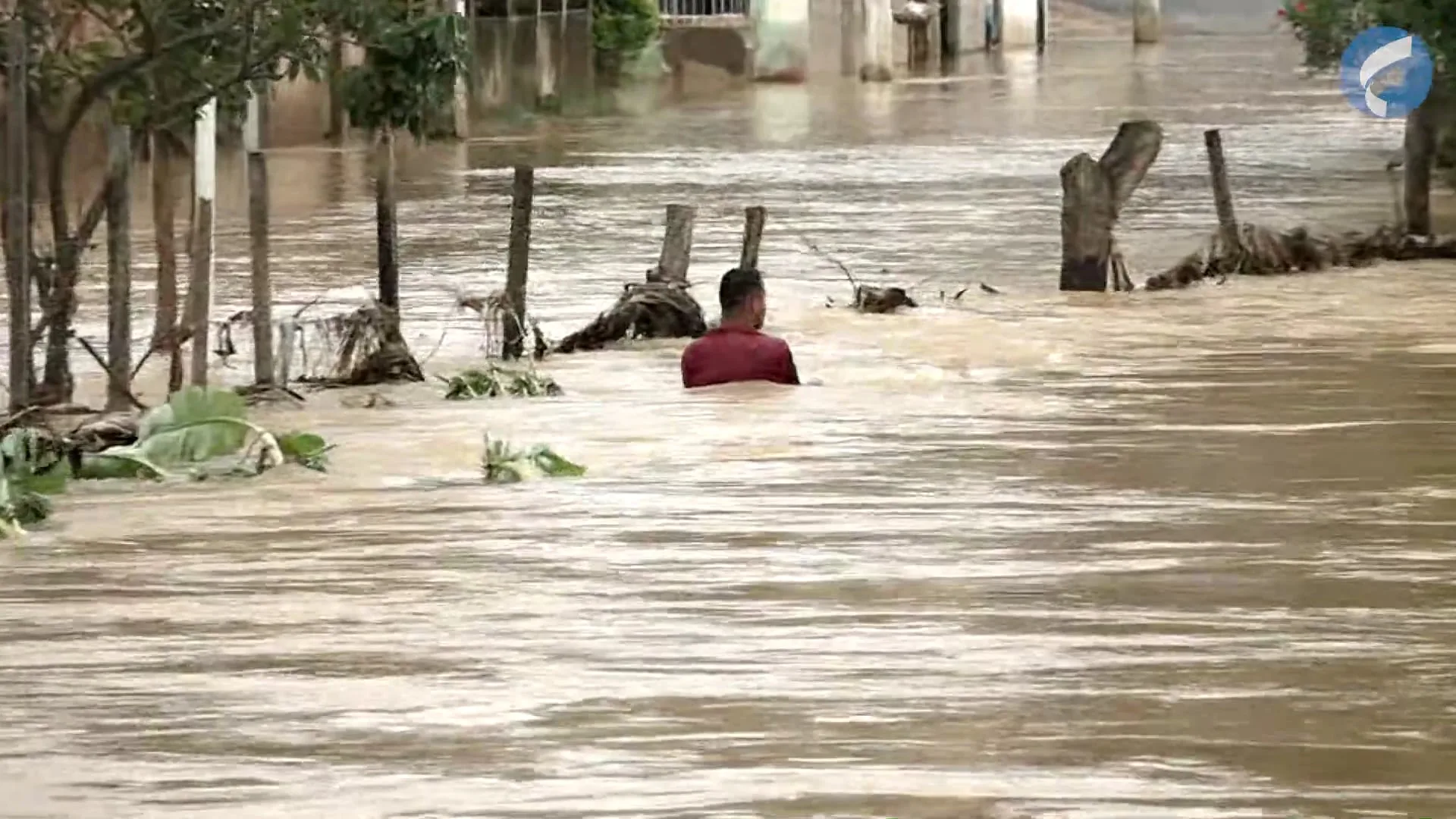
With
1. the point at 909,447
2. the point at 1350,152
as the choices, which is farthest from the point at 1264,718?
the point at 1350,152

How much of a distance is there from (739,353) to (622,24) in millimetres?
30085

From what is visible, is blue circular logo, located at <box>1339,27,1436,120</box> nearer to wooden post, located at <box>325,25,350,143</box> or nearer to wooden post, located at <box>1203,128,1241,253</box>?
wooden post, located at <box>1203,128,1241,253</box>

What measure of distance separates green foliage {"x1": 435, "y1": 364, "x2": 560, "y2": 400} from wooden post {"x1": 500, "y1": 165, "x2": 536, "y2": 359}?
3.93 ft

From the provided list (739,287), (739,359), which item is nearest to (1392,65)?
(739,359)

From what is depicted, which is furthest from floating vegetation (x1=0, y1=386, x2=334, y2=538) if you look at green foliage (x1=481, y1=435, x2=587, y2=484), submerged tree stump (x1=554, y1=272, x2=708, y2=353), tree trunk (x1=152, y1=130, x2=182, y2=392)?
submerged tree stump (x1=554, y1=272, x2=708, y2=353)

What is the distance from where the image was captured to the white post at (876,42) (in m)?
46.2

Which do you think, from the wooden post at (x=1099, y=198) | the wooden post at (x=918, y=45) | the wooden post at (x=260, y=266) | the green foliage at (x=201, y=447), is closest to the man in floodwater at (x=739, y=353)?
the wooden post at (x=260, y=266)

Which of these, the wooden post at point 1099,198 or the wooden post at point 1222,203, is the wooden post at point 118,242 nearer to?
the wooden post at point 1099,198

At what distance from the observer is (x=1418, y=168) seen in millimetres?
19109

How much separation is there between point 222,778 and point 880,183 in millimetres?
20604

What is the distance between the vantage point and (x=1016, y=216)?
23000mm

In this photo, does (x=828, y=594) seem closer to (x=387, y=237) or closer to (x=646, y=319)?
(x=387, y=237)

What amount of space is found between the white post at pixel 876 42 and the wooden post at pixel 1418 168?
26.9m

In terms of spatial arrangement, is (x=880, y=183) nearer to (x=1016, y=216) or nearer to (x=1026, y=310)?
(x=1016, y=216)
